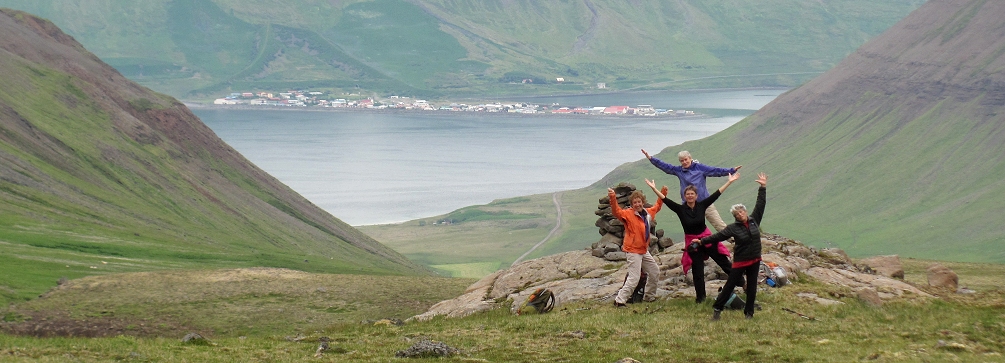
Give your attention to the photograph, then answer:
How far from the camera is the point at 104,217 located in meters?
85.6

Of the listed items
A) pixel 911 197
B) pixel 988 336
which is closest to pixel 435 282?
pixel 988 336

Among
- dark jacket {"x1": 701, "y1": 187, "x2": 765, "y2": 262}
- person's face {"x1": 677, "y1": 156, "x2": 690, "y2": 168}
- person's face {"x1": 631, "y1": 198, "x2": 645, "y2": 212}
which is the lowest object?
dark jacket {"x1": 701, "y1": 187, "x2": 765, "y2": 262}

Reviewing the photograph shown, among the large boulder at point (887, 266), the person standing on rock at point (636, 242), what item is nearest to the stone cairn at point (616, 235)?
the person standing on rock at point (636, 242)

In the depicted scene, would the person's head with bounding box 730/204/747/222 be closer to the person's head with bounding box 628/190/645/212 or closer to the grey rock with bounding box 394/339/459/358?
the person's head with bounding box 628/190/645/212

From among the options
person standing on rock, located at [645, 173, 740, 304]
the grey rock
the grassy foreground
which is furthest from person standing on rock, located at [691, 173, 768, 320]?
the grey rock

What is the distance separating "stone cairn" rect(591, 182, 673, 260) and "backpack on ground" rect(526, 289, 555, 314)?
24.8 ft

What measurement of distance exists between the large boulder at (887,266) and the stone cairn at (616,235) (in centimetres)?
851

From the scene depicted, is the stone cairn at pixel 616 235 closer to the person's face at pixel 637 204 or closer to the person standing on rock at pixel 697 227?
the person standing on rock at pixel 697 227

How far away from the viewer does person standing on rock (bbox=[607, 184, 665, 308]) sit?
97.2 ft

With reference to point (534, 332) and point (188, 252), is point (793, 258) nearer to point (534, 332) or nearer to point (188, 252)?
point (534, 332)

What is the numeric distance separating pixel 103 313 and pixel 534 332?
26743 millimetres

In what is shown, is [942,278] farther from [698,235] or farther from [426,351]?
[426,351]

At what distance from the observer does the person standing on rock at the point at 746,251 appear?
27312mm

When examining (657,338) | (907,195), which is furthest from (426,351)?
(907,195)
